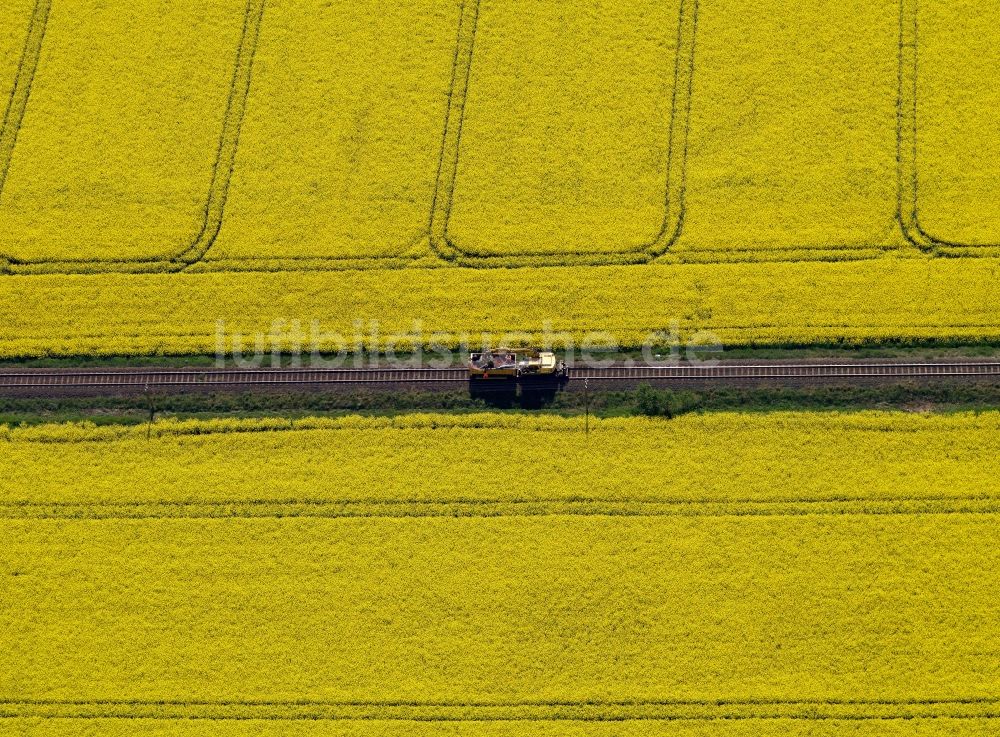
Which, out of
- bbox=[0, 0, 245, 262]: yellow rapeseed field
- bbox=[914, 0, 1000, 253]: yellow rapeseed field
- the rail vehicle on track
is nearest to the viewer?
the rail vehicle on track

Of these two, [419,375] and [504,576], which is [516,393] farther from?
[504,576]

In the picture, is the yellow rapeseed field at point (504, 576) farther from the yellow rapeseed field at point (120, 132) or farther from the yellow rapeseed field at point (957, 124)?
the yellow rapeseed field at point (120, 132)

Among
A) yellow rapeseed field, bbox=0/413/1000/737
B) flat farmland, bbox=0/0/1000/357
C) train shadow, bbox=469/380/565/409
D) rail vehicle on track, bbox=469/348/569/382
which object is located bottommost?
yellow rapeseed field, bbox=0/413/1000/737

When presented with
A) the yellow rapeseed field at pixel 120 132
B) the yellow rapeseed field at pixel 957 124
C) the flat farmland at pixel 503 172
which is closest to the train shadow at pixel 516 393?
the flat farmland at pixel 503 172

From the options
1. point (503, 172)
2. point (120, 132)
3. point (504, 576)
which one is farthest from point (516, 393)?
point (120, 132)

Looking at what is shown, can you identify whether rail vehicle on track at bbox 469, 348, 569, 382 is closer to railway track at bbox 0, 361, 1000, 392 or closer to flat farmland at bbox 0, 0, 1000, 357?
railway track at bbox 0, 361, 1000, 392

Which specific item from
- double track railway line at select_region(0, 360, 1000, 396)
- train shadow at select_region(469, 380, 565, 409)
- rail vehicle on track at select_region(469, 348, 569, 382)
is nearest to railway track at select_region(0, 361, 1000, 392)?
double track railway line at select_region(0, 360, 1000, 396)

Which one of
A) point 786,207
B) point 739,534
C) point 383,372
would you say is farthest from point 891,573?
point 383,372
